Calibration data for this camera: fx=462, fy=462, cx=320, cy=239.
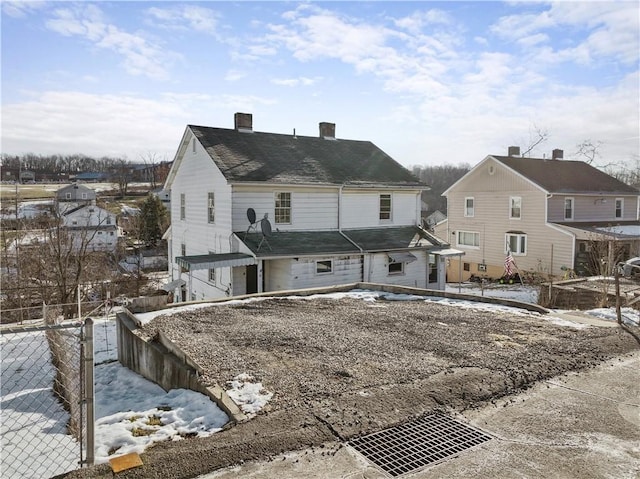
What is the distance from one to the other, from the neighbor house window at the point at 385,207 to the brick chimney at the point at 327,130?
4.47 metres

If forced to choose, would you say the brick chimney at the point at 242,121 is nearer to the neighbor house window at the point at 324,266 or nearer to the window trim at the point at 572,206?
the neighbor house window at the point at 324,266

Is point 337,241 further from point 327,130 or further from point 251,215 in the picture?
point 327,130

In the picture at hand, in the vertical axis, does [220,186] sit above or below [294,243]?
above

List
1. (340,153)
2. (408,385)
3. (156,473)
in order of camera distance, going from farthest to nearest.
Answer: (340,153) < (408,385) < (156,473)

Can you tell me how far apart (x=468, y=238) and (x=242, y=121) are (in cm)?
1725

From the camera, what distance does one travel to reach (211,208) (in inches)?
726

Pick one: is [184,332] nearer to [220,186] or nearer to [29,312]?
[220,186]

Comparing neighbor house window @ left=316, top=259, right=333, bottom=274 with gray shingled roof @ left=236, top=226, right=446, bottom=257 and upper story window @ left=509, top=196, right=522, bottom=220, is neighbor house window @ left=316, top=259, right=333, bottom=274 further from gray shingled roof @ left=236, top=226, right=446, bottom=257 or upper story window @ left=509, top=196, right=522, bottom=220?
upper story window @ left=509, top=196, right=522, bottom=220

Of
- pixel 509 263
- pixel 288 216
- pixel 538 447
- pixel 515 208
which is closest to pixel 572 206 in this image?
A: pixel 515 208

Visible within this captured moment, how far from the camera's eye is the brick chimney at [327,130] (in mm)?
23078

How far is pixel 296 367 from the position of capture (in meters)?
6.83

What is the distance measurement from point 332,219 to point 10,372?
39.8 ft

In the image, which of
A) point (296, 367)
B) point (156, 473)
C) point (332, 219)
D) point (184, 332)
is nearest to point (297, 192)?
point (332, 219)

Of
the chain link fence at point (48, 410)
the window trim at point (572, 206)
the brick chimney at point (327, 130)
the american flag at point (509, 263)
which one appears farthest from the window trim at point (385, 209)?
the chain link fence at point (48, 410)
